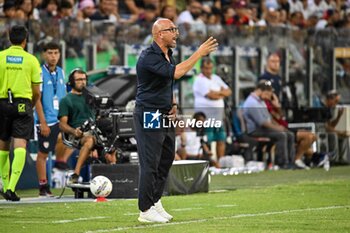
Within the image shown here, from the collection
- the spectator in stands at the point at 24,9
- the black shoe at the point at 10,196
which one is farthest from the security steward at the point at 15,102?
the spectator in stands at the point at 24,9

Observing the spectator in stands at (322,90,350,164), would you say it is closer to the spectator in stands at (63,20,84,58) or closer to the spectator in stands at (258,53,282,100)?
the spectator in stands at (258,53,282,100)

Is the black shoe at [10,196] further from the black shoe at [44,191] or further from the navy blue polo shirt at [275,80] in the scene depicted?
the navy blue polo shirt at [275,80]

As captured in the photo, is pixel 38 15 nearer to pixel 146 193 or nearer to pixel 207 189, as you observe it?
pixel 207 189

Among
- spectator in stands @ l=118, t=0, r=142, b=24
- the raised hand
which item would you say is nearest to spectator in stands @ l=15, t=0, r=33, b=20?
spectator in stands @ l=118, t=0, r=142, b=24

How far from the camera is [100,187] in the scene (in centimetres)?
1596

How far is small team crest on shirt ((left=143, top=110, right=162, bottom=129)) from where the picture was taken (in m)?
13.0

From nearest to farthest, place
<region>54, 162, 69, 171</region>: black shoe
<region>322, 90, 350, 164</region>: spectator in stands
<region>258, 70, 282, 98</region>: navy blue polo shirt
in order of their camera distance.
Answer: <region>54, 162, 69, 171</region>: black shoe, <region>258, 70, 282, 98</region>: navy blue polo shirt, <region>322, 90, 350, 164</region>: spectator in stands

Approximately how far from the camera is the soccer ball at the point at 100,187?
52.3ft

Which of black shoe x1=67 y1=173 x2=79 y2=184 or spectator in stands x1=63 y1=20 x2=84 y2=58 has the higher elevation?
spectator in stands x1=63 y1=20 x2=84 y2=58

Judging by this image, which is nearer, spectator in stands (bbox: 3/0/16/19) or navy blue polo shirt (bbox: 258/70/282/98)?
spectator in stands (bbox: 3/0/16/19)

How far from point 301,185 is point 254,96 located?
213 inches

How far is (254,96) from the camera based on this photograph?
24000 mm

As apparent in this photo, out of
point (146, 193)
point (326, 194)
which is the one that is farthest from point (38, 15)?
point (146, 193)

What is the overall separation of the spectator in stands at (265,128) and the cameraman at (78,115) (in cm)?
614
